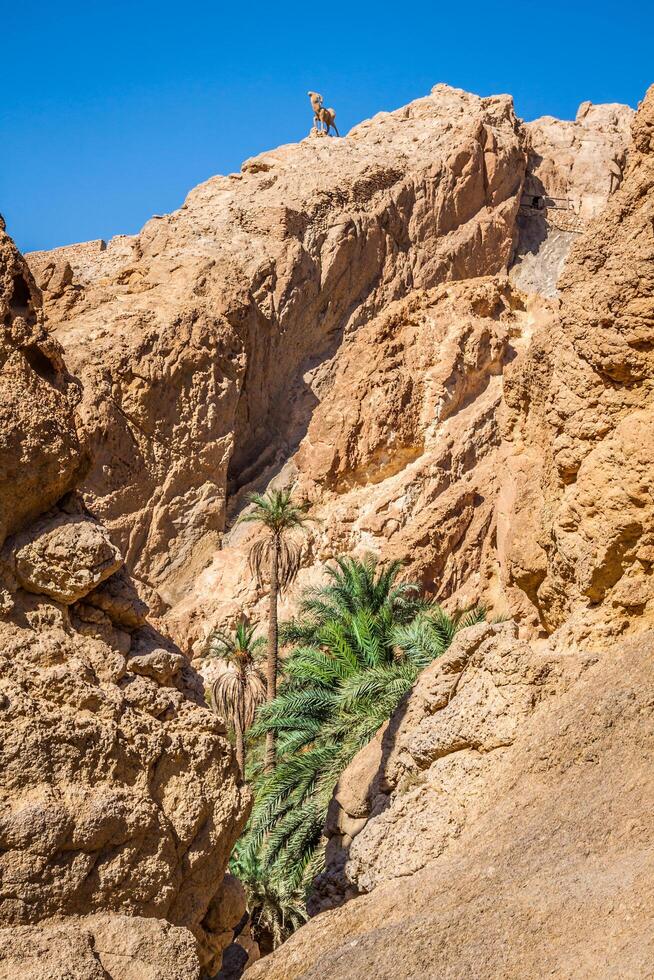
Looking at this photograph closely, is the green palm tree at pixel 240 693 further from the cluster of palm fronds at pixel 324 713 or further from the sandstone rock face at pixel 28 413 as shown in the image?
the sandstone rock face at pixel 28 413

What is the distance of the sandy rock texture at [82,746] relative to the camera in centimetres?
653

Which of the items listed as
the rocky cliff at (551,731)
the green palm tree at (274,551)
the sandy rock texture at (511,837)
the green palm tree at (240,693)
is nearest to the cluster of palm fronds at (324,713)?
the green palm tree at (274,551)

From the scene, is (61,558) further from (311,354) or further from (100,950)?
(311,354)

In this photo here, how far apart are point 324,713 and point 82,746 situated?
9.27 meters

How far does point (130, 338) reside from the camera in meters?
31.3

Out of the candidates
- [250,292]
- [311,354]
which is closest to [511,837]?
[250,292]

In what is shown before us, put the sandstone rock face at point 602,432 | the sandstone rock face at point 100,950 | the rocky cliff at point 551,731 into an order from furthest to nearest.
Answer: the sandstone rock face at point 602,432
the sandstone rock face at point 100,950
the rocky cliff at point 551,731

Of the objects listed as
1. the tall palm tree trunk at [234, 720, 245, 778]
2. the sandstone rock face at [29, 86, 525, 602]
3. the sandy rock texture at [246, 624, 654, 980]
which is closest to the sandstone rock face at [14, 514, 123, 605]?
the sandy rock texture at [246, 624, 654, 980]

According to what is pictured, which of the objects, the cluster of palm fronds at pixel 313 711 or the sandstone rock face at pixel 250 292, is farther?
the sandstone rock face at pixel 250 292

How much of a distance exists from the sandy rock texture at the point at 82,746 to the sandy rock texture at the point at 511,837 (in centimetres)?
98

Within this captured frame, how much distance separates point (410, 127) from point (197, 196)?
31.0 ft

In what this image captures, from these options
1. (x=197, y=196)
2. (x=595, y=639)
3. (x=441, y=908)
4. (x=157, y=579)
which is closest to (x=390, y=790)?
(x=595, y=639)

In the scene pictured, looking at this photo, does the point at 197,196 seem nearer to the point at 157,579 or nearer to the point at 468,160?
the point at 468,160

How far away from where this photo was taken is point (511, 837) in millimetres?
6395
